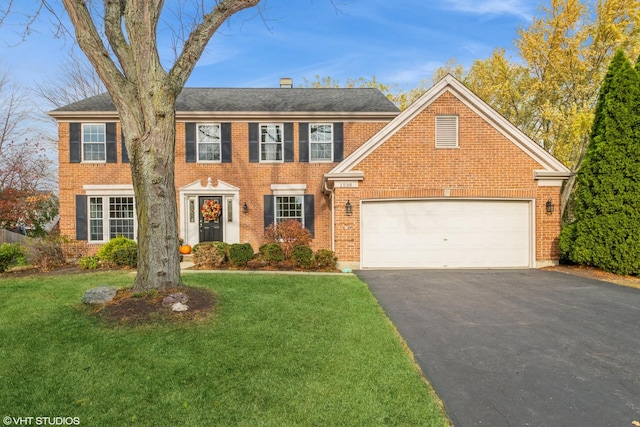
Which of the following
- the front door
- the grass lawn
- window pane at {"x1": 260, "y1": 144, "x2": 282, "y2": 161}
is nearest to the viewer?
the grass lawn

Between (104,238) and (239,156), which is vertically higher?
(239,156)

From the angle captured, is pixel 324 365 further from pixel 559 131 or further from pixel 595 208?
pixel 559 131

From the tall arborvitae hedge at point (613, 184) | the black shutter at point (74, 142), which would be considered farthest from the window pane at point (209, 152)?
the tall arborvitae hedge at point (613, 184)

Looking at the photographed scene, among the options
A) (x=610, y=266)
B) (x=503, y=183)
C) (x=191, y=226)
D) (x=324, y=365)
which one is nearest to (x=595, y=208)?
(x=610, y=266)

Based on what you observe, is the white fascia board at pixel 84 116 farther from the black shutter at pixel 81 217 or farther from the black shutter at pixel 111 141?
the black shutter at pixel 81 217

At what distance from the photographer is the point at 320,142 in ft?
48.8

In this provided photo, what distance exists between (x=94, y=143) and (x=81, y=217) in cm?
300

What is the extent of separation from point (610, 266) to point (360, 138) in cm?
924

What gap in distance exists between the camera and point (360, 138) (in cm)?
1473

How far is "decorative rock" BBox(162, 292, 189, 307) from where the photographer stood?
5.82 metres

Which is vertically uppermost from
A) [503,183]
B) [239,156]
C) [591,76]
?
[591,76]

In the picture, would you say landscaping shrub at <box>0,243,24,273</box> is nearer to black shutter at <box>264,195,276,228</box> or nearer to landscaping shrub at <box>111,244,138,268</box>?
landscaping shrub at <box>111,244,138,268</box>

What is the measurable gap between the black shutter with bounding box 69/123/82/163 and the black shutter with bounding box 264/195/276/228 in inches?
301

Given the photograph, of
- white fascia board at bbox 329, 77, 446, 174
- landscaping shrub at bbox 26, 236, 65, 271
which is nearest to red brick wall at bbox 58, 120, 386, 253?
landscaping shrub at bbox 26, 236, 65, 271
